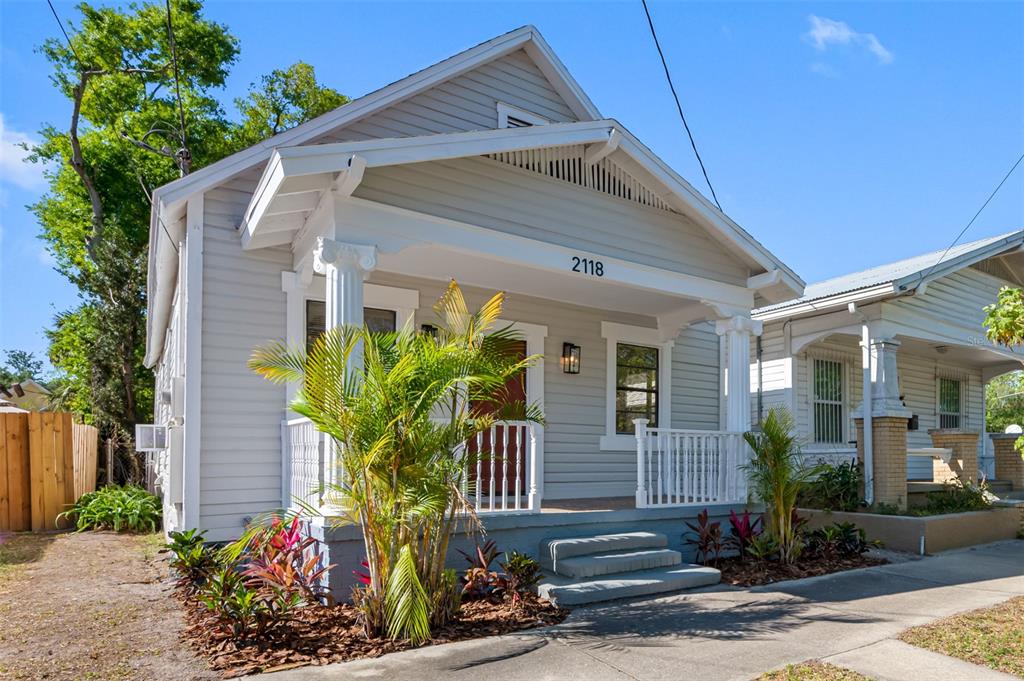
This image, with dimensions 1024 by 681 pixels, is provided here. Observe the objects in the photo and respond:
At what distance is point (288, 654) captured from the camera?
4609 mm

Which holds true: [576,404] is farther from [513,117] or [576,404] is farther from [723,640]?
[723,640]

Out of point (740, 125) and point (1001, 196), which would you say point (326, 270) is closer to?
point (740, 125)

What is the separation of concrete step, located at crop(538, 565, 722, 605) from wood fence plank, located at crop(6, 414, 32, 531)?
938 cm

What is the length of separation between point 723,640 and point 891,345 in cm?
730

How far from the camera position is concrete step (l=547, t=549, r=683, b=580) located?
6.34m

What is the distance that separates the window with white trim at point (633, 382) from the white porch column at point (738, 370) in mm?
1718

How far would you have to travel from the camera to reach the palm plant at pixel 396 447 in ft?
15.9

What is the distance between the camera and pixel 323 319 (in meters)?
7.68

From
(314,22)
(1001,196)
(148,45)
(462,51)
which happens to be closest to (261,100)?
(148,45)

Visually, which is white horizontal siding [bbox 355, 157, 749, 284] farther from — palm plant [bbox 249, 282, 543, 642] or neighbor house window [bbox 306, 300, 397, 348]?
palm plant [bbox 249, 282, 543, 642]

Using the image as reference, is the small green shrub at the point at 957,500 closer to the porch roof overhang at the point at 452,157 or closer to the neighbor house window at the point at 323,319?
the porch roof overhang at the point at 452,157

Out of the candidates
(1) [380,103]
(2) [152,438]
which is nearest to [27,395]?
(2) [152,438]

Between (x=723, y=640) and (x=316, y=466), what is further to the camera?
(x=316, y=466)

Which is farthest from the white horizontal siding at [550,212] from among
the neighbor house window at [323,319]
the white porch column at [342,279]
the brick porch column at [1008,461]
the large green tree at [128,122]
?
the large green tree at [128,122]
